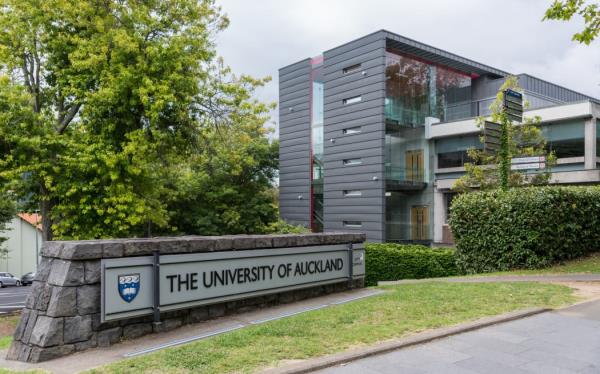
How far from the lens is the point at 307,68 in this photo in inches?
1407

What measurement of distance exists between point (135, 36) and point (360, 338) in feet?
40.4

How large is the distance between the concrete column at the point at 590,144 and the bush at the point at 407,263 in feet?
39.1

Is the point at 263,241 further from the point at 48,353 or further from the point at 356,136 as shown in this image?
the point at 356,136

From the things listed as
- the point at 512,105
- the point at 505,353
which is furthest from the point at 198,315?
the point at 512,105

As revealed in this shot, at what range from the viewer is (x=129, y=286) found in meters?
6.05

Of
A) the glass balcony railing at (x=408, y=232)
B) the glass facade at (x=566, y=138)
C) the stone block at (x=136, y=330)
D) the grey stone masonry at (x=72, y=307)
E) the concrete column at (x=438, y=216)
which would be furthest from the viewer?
the glass balcony railing at (x=408, y=232)

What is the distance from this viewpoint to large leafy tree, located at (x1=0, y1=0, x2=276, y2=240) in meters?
13.9

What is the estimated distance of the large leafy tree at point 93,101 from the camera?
13.9m

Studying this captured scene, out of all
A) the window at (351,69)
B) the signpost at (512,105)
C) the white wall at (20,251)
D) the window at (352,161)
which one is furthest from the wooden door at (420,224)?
the white wall at (20,251)

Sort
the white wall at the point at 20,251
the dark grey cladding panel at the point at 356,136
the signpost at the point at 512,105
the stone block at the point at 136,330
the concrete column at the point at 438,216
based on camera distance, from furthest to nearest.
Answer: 1. the white wall at the point at 20,251
2. the concrete column at the point at 438,216
3. the dark grey cladding panel at the point at 356,136
4. the signpost at the point at 512,105
5. the stone block at the point at 136,330

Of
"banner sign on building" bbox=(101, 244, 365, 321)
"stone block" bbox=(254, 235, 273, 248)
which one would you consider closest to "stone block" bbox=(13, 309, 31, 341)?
"banner sign on building" bbox=(101, 244, 365, 321)

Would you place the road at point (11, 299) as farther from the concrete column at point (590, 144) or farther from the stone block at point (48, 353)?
the concrete column at point (590, 144)

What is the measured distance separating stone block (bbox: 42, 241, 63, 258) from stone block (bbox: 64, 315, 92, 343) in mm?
808

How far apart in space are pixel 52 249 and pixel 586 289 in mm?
9727
